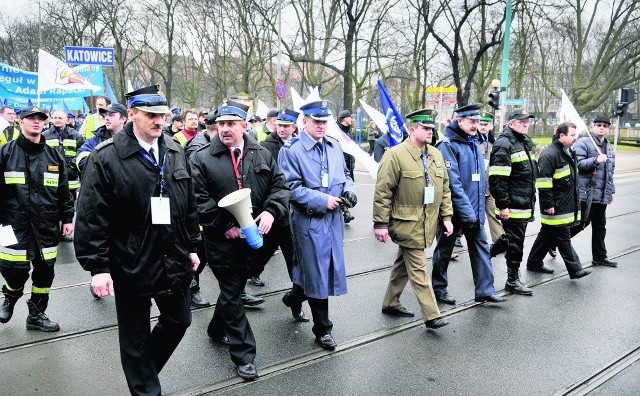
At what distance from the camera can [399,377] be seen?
459 centimetres

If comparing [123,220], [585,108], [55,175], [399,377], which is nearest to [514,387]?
[399,377]

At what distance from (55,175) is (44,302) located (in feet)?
3.80

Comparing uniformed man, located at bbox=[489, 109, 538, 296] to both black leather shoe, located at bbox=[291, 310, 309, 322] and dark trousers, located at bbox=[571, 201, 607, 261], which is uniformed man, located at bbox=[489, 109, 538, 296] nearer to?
dark trousers, located at bbox=[571, 201, 607, 261]

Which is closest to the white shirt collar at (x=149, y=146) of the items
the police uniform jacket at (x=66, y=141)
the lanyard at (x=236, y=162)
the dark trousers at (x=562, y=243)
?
the lanyard at (x=236, y=162)

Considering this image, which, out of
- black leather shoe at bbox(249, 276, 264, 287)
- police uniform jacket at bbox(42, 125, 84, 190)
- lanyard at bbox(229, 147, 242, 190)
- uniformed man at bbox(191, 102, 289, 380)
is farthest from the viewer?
police uniform jacket at bbox(42, 125, 84, 190)

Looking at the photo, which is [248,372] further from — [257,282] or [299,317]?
[257,282]

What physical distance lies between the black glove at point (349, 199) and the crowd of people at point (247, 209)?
1cm

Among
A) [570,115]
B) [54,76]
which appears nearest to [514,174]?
[570,115]

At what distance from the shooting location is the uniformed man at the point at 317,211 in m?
5.05

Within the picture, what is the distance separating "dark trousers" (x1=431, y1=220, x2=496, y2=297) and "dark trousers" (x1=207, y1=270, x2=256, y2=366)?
2.60m

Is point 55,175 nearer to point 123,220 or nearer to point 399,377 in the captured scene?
point 123,220

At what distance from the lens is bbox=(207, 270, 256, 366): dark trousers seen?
4.58 metres

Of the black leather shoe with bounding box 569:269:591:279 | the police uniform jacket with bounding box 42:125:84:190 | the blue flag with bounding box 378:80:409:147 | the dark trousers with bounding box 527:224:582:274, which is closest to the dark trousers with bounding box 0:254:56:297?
the police uniform jacket with bounding box 42:125:84:190

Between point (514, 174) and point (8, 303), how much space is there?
5.39m
